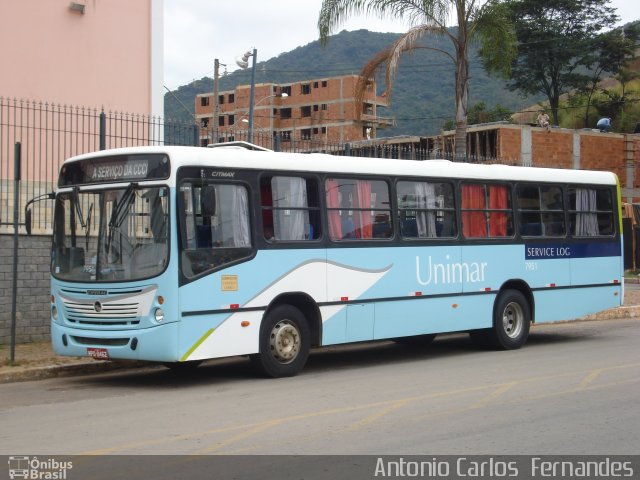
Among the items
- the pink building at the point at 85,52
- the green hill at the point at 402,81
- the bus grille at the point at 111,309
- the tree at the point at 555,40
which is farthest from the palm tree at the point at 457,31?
the green hill at the point at 402,81

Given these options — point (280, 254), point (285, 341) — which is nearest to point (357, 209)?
point (280, 254)

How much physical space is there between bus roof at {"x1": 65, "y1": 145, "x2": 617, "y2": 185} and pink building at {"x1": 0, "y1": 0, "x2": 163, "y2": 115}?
27.6 ft

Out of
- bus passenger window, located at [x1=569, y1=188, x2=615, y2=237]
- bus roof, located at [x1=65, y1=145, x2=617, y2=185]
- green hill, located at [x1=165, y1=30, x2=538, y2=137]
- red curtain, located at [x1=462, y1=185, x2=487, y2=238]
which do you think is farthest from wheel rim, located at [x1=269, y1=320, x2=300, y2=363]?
green hill, located at [x1=165, y1=30, x2=538, y2=137]

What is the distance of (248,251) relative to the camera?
12438 mm

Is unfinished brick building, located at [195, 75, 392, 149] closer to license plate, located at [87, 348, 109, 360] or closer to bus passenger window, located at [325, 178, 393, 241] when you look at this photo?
bus passenger window, located at [325, 178, 393, 241]

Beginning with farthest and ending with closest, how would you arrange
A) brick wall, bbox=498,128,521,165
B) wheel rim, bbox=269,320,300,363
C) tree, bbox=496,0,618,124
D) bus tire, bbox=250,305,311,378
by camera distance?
tree, bbox=496,0,618,124 → brick wall, bbox=498,128,521,165 → wheel rim, bbox=269,320,300,363 → bus tire, bbox=250,305,311,378

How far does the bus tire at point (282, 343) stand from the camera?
494 inches

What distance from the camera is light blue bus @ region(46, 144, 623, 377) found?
11.8 meters

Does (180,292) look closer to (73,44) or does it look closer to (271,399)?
(271,399)

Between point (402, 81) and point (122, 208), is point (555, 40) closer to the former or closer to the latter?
point (402, 81)

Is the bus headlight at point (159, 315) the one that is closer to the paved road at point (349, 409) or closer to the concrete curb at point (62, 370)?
the paved road at point (349, 409)
